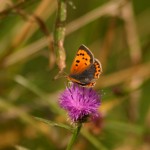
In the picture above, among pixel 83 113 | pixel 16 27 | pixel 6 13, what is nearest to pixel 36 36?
pixel 16 27

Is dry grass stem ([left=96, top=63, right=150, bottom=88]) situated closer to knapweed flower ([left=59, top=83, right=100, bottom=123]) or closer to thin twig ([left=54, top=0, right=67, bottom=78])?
thin twig ([left=54, top=0, right=67, bottom=78])

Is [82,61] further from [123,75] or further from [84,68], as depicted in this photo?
[123,75]

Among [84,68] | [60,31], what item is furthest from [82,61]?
[60,31]

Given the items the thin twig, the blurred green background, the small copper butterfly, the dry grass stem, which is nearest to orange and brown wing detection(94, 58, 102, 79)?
the small copper butterfly

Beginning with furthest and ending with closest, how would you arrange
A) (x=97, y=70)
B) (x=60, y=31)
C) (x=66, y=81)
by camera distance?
1. (x=66, y=81)
2. (x=60, y=31)
3. (x=97, y=70)

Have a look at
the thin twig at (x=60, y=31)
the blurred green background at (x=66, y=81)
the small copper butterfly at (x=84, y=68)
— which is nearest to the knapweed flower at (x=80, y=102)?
the small copper butterfly at (x=84, y=68)

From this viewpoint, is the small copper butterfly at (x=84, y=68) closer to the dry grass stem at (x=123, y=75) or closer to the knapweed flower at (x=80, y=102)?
the knapweed flower at (x=80, y=102)
